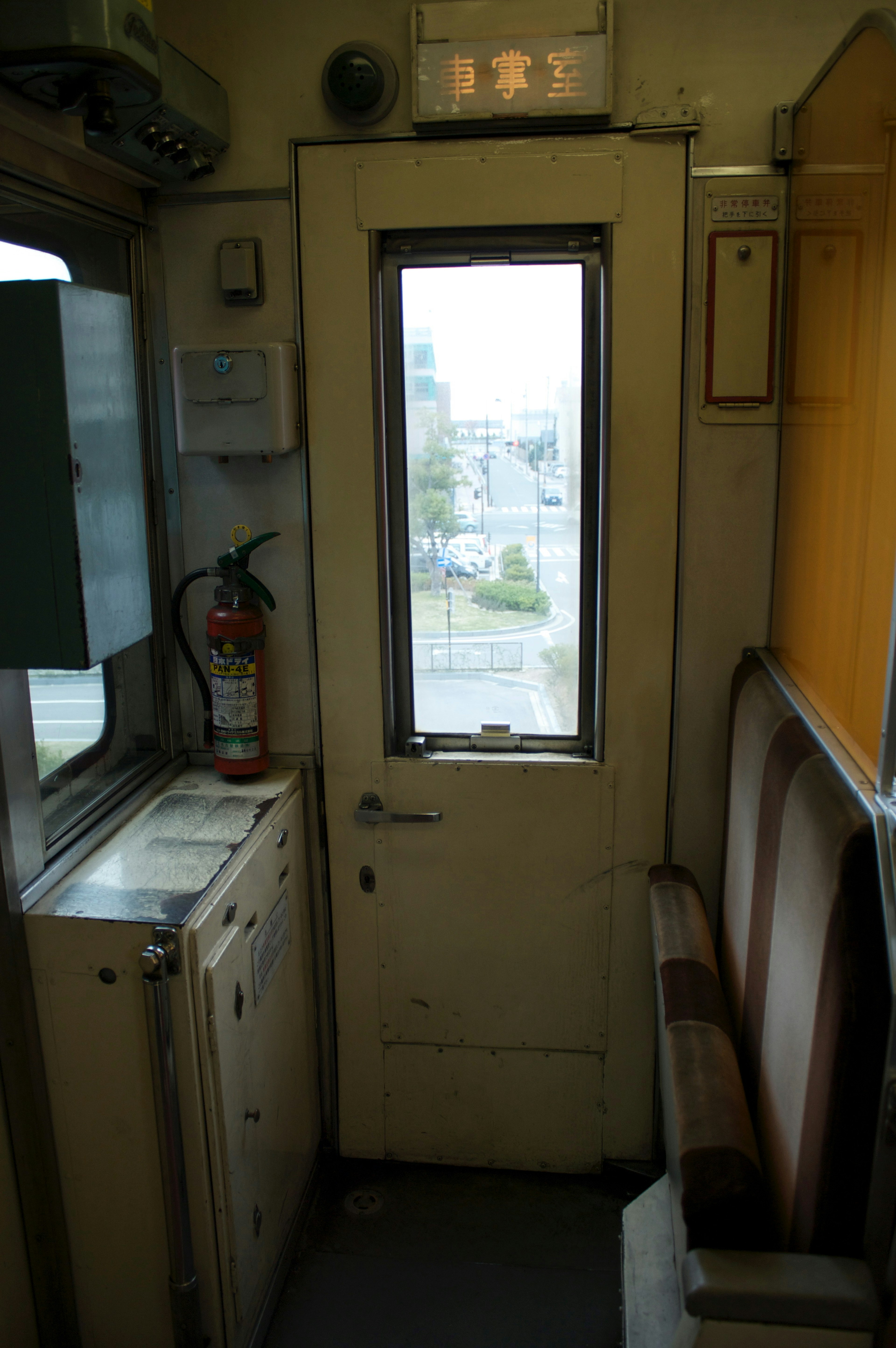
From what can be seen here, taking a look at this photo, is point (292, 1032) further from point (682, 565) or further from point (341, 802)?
point (682, 565)

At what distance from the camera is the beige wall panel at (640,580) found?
245 centimetres

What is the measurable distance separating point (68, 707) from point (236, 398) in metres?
0.90

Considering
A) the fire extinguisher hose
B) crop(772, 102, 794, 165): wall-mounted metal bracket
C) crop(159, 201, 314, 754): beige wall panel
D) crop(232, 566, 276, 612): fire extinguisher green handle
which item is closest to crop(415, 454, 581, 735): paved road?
crop(159, 201, 314, 754): beige wall panel

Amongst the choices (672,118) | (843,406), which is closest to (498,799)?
(843,406)

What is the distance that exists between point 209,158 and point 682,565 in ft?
5.32

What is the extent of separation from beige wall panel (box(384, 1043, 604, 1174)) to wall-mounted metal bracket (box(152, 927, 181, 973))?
1222mm

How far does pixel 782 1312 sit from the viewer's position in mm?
1465

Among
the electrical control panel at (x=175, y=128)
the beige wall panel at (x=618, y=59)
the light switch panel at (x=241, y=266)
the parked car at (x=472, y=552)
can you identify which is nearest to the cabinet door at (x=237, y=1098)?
the parked car at (x=472, y=552)

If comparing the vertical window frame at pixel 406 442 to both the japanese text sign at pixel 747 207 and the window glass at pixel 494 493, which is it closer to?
the window glass at pixel 494 493

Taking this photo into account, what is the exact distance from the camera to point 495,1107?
117 inches

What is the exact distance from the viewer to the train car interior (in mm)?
1761

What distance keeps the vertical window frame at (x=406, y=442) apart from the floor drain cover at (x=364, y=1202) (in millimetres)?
1322

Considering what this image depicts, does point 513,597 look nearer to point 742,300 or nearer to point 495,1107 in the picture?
point 742,300

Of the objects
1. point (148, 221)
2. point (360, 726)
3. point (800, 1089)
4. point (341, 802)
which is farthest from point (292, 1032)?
point (148, 221)
